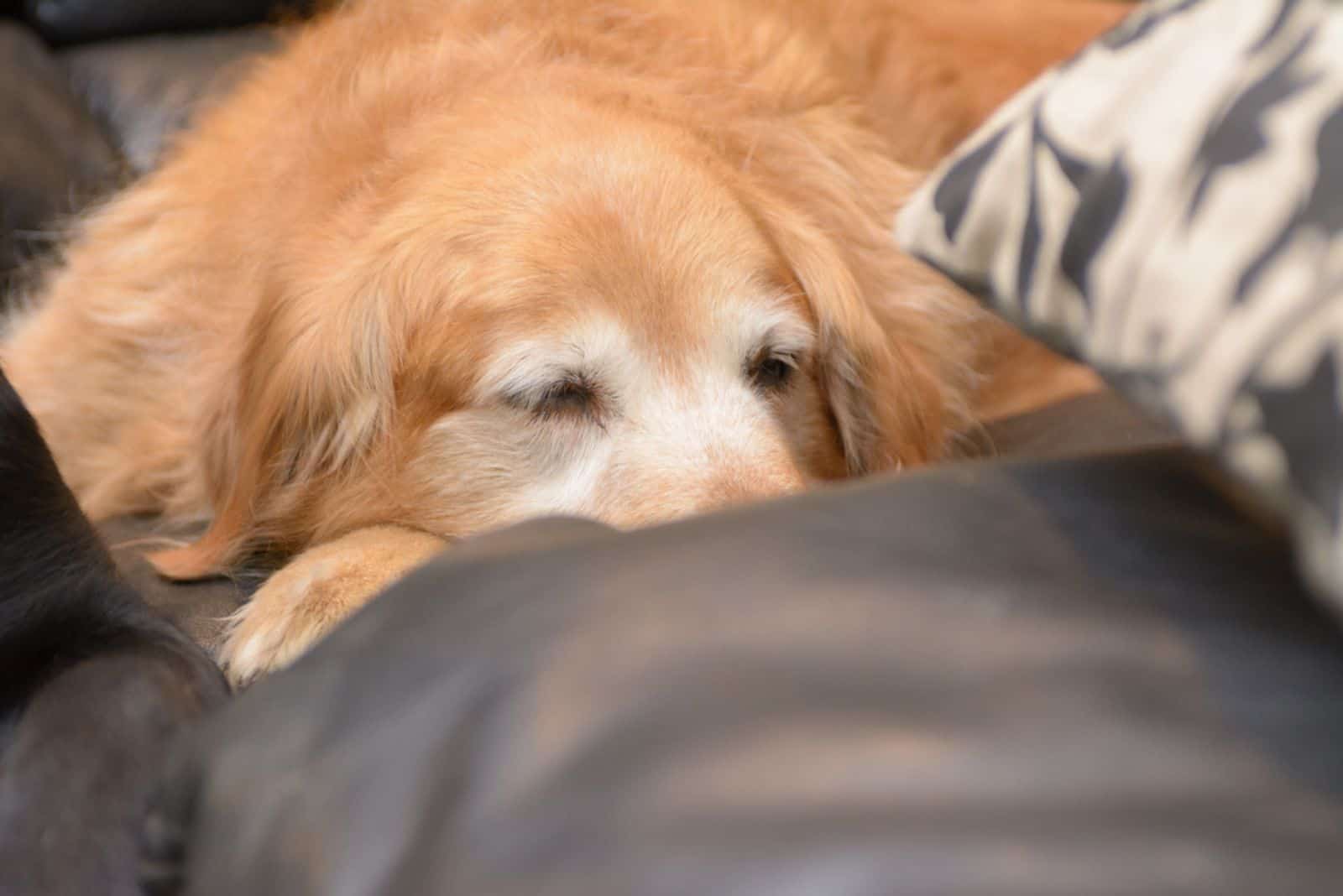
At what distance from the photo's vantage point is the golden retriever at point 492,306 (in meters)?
1.22

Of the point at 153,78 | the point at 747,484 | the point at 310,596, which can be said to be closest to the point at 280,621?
the point at 310,596

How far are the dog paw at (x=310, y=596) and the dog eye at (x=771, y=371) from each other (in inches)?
14.3

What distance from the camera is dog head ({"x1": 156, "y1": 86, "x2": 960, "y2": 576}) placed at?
121cm

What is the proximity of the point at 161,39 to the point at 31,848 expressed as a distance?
84.8 inches

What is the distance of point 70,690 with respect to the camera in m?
0.84

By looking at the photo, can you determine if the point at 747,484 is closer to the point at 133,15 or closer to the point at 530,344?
the point at 530,344

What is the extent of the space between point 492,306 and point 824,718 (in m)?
0.81

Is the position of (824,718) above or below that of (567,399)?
above

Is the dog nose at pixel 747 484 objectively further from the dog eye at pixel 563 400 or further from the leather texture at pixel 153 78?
the leather texture at pixel 153 78

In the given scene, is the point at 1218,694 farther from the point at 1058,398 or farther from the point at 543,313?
the point at 1058,398

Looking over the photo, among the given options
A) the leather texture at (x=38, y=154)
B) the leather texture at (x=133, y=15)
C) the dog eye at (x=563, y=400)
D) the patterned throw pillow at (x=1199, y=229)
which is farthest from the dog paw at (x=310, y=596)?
the leather texture at (x=133, y=15)

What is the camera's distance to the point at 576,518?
651mm

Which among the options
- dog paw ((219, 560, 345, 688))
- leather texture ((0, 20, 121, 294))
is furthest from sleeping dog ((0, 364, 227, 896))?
leather texture ((0, 20, 121, 294))

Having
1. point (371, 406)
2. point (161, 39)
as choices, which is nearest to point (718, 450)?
point (371, 406)
